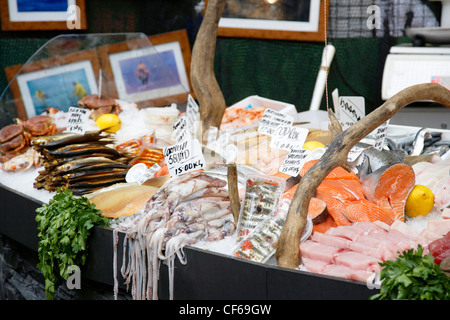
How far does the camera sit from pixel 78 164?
3227 millimetres

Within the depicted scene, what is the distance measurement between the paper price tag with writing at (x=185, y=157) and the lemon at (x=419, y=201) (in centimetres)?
102

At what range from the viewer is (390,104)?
7.68 ft

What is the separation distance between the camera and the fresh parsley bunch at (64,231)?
274 cm

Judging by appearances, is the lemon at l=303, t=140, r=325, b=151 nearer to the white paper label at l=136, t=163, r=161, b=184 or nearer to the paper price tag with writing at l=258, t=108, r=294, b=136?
the paper price tag with writing at l=258, t=108, r=294, b=136

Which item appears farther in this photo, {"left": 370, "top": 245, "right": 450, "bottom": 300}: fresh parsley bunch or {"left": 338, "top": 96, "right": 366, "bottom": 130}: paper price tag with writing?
{"left": 338, "top": 96, "right": 366, "bottom": 130}: paper price tag with writing

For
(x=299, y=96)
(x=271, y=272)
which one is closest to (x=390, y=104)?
(x=271, y=272)

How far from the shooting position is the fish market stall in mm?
2201

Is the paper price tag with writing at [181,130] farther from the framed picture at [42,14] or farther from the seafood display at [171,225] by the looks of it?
the framed picture at [42,14]

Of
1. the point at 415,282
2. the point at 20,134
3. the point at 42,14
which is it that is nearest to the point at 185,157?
the point at 415,282

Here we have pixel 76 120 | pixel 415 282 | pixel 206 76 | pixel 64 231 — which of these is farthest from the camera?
pixel 76 120

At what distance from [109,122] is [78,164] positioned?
0.88 meters

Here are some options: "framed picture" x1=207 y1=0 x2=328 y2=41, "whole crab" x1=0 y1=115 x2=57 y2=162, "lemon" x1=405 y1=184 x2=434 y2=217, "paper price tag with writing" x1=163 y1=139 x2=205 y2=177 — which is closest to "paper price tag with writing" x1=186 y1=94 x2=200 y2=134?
"paper price tag with writing" x1=163 y1=139 x2=205 y2=177

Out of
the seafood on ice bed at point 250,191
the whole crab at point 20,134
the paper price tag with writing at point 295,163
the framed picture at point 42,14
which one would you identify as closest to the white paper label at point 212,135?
the seafood on ice bed at point 250,191

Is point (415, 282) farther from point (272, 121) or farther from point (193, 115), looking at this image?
point (193, 115)
